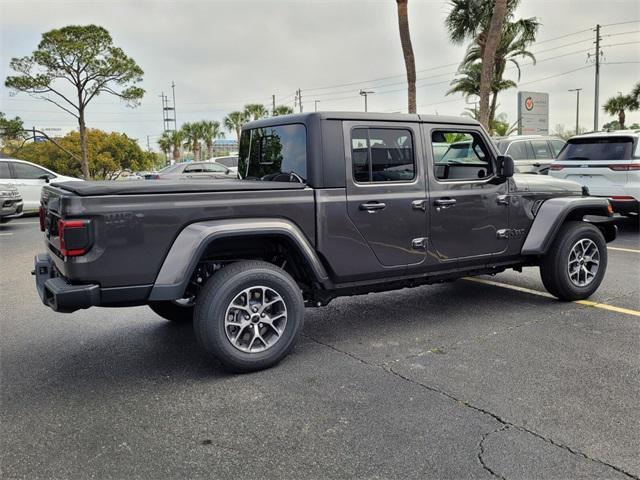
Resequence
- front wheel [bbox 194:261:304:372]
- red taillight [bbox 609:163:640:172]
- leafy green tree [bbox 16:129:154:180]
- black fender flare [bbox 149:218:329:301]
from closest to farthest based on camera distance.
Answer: black fender flare [bbox 149:218:329:301] → front wheel [bbox 194:261:304:372] → red taillight [bbox 609:163:640:172] → leafy green tree [bbox 16:129:154:180]

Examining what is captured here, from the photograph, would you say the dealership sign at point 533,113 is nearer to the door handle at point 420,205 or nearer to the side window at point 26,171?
the side window at point 26,171

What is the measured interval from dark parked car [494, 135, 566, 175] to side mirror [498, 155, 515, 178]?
7.36 meters

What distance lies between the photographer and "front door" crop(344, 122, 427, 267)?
4219mm

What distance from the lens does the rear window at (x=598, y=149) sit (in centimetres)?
936

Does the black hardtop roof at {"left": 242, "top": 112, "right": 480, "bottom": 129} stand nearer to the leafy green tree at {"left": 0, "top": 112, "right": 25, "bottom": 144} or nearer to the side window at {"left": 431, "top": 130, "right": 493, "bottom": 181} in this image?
the side window at {"left": 431, "top": 130, "right": 493, "bottom": 181}

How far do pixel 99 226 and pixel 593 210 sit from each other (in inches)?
189

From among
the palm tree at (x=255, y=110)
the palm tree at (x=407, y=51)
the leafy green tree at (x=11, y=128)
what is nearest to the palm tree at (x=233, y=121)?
the palm tree at (x=255, y=110)

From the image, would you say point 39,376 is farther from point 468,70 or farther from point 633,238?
point 468,70

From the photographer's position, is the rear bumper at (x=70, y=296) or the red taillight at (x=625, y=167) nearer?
the rear bumper at (x=70, y=296)

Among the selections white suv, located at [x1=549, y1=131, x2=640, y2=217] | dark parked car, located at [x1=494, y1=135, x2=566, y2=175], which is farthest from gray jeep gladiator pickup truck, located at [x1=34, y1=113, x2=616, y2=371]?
dark parked car, located at [x1=494, y1=135, x2=566, y2=175]

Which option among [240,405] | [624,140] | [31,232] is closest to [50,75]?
[31,232]

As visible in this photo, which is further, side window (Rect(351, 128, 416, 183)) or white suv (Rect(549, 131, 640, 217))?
white suv (Rect(549, 131, 640, 217))

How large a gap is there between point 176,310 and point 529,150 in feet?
32.6

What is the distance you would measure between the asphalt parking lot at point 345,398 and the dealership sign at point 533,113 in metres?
21.5
